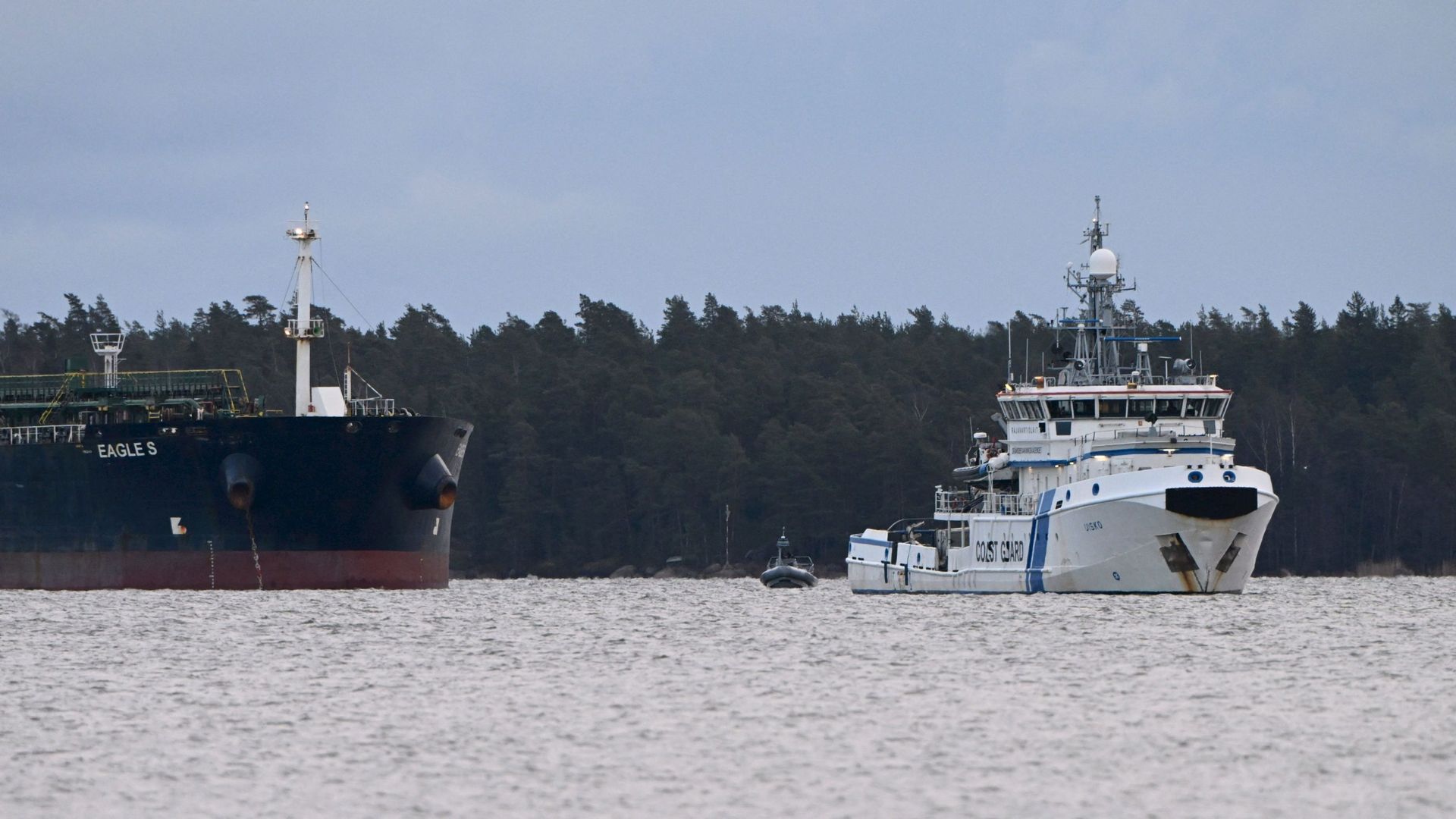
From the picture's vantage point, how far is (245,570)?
5972cm

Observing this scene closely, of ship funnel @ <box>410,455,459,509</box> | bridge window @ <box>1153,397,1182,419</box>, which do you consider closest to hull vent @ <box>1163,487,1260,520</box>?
bridge window @ <box>1153,397,1182,419</box>

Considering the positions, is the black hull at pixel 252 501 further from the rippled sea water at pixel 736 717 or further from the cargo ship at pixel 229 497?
the rippled sea water at pixel 736 717

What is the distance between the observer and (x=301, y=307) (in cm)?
6644

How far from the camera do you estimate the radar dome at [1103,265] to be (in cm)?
6253

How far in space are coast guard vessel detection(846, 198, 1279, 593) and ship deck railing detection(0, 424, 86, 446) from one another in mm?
26823

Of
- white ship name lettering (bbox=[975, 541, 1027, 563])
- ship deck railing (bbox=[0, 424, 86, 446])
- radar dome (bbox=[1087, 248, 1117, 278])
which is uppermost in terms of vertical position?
radar dome (bbox=[1087, 248, 1117, 278])

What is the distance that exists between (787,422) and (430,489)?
2733 inches

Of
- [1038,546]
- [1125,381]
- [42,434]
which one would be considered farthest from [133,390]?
[1125,381]

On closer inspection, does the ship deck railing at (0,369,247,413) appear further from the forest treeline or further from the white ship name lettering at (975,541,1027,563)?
the forest treeline

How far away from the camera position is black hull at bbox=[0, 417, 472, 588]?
58.5 metres

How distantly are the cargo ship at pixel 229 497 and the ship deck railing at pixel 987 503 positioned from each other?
15.6m

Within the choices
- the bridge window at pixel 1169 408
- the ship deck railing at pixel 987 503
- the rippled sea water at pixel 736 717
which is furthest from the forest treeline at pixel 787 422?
the rippled sea water at pixel 736 717

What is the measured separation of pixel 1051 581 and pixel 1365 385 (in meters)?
86.3

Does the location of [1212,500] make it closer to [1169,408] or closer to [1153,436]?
[1153,436]
